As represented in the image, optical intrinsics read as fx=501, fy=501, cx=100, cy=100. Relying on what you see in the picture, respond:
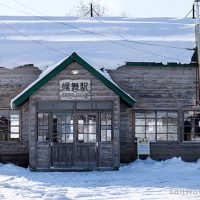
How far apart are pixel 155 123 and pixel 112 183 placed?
18.4 ft

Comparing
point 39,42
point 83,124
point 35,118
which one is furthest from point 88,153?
point 39,42

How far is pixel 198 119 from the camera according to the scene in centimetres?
2097

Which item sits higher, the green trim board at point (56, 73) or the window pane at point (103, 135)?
the green trim board at point (56, 73)

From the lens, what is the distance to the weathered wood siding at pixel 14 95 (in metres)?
20.3

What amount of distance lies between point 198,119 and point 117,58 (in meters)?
4.25

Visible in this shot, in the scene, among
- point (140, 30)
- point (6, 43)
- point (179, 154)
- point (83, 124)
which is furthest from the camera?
point (140, 30)

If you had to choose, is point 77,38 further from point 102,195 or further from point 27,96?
point 102,195

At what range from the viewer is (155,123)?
2078cm

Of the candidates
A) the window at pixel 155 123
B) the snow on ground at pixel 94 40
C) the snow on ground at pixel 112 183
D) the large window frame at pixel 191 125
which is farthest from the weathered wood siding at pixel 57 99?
the large window frame at pixel 191 125

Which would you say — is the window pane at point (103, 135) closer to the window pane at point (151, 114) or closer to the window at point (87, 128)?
the window at point (87, 128)

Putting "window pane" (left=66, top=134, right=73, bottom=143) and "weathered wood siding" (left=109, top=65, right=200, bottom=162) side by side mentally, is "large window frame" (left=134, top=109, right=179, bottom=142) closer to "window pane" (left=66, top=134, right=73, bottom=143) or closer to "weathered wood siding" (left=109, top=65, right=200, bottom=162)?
"weathered wood siding" (left=109, top=65, right=200, bottom=162)

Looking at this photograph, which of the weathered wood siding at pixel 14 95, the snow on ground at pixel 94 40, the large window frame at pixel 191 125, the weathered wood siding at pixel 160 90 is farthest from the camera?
the snow on ground at pixel 94 40

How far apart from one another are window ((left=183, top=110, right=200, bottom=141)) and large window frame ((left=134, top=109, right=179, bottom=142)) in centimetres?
41

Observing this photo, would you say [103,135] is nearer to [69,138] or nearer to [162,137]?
[69,138]
